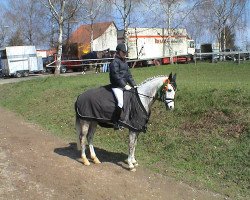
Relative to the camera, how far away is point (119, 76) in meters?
8.20

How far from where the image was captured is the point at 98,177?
7.83 meters

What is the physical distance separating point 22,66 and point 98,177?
37.2 meters

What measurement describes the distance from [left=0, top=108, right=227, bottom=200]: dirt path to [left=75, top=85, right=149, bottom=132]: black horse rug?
40.8 inches

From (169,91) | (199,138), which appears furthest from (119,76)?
(199,138)

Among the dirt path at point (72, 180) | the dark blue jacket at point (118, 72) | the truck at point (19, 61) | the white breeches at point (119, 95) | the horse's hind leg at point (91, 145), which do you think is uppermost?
the truck at point (19, 61)

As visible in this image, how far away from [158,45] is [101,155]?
43.6 metres

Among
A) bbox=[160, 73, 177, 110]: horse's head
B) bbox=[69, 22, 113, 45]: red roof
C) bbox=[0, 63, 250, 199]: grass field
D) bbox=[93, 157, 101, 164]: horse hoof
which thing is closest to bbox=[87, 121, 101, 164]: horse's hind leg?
bbox=[93, 157, 101, 164]: horse hoof

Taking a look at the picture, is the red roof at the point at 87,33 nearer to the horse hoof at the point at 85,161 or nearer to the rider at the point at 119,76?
the horse hoof at the point at 85,161

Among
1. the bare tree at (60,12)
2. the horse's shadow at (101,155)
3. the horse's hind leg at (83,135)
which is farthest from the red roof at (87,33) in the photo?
the horse's hind leg at (83,135)

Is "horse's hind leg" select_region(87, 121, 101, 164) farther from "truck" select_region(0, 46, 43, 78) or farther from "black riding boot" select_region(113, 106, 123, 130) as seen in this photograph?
"truck" select_region(0, 46, 43, 78)

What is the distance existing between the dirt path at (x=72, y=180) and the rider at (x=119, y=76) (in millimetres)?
1179

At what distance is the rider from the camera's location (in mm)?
8188

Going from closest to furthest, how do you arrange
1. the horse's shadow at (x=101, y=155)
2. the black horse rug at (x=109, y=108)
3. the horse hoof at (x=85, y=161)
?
the black horse rug at (x=109, y=108)
the horse hoof at (x=85, y=161)
the horse's shadow at (x=101, y=155)

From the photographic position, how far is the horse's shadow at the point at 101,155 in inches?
361
